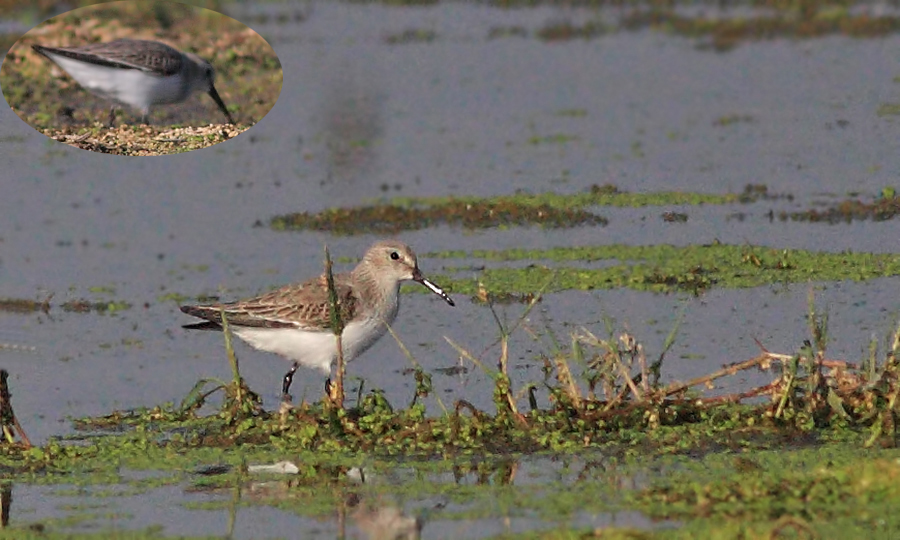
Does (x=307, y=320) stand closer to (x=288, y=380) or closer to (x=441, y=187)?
(x=288, y=380)

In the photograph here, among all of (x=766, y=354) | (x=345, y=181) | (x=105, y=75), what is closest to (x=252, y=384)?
(x=105, y=75)

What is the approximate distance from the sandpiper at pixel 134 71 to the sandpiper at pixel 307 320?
1766mm

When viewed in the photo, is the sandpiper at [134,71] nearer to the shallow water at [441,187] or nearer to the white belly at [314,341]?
the shallow water at [441,187]

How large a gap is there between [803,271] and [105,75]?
5.69m

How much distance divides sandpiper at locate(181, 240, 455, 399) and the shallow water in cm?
41

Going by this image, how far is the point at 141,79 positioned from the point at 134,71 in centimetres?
9

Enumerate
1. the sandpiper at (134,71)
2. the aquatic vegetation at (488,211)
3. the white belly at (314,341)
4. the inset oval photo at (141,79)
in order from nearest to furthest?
the white belly at (314,341) → the inset oval photo at (141,79) → the sandpiper at (134,71) → the aquatic vegetation at (488,211)

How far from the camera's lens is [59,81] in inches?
835

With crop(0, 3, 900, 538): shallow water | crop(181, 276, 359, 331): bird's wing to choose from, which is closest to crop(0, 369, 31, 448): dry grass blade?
crop(0, 3, 900, 538): shallow water

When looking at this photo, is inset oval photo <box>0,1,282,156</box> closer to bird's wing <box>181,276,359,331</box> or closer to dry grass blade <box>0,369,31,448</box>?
bird's wing <box>181,276,359,331</box>

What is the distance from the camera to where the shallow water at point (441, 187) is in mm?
11922

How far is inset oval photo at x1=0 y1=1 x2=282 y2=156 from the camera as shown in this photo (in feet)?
38.6

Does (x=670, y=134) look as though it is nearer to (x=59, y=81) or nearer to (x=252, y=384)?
(x=59, y=81)

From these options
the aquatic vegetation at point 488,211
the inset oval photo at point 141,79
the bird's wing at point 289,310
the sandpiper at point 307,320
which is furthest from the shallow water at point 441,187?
the inset oval photo at point 141,79
